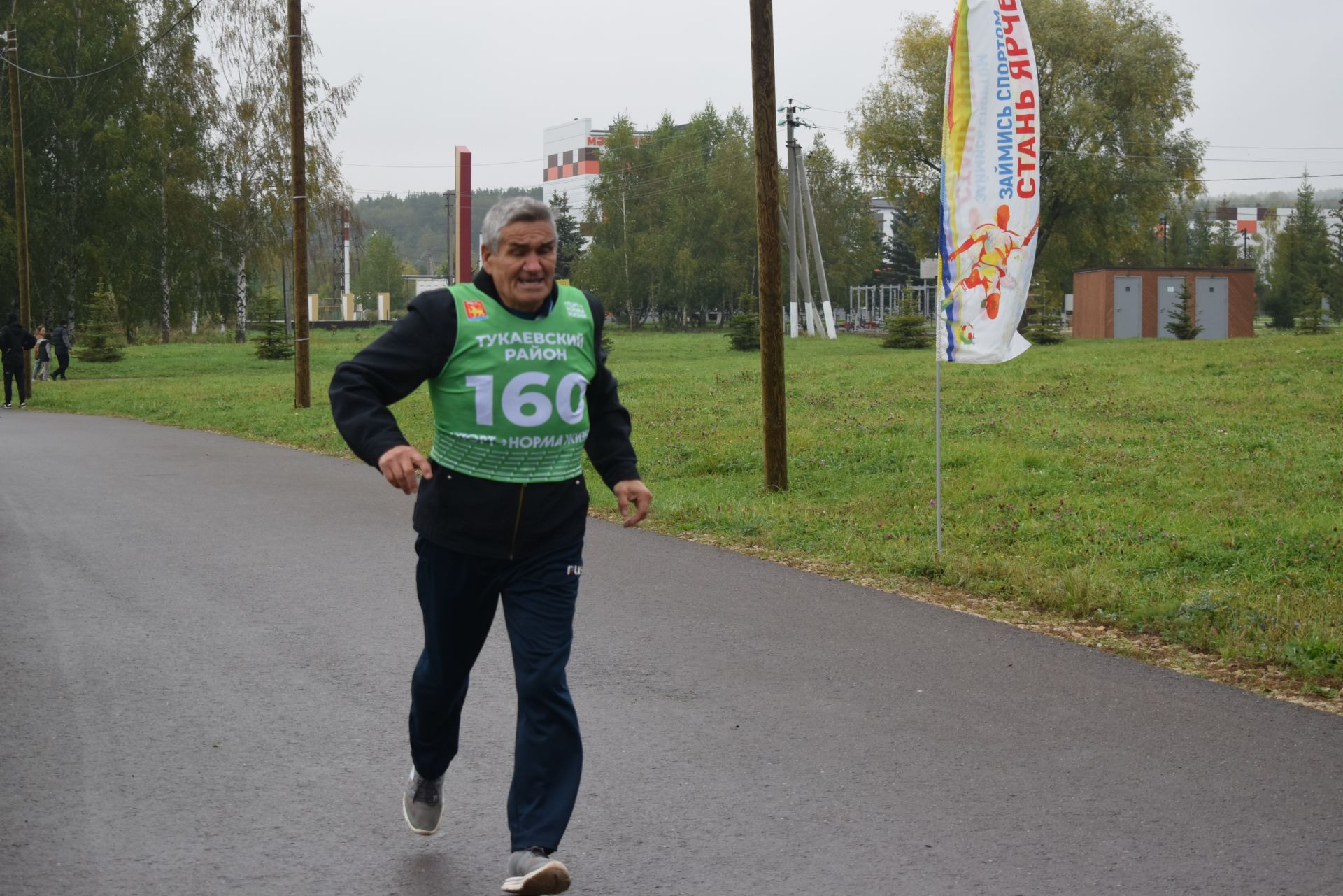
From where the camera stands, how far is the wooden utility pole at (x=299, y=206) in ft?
80.9

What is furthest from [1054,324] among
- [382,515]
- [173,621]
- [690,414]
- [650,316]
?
[650,316]

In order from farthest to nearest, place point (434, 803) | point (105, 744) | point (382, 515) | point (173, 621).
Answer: point (382, 515) < point (173, 621) < point (105, 744) < point (434, 803)

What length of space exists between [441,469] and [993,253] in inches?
238

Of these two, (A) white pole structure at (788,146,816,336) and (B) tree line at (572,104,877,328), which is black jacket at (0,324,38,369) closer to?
(A) white pole structure at (788,146,816,336)

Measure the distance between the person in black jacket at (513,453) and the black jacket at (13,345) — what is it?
87.3ft

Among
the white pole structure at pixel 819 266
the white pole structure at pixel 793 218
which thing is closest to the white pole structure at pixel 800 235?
the white pole structure at pixel 793 218

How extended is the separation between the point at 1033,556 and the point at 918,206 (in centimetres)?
5552

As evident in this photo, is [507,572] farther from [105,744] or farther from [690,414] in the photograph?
[690,414]

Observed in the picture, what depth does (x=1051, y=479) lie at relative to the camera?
12.6 meters

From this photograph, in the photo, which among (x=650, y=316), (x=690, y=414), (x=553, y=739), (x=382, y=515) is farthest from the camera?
(x=650, y=316)

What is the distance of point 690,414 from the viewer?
806 inches

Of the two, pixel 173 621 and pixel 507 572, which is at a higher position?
pixel 507 572

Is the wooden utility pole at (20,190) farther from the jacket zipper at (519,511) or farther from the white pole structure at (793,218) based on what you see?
the jacket zipper at (519,511)

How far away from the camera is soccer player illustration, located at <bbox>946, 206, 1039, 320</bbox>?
9.13m
